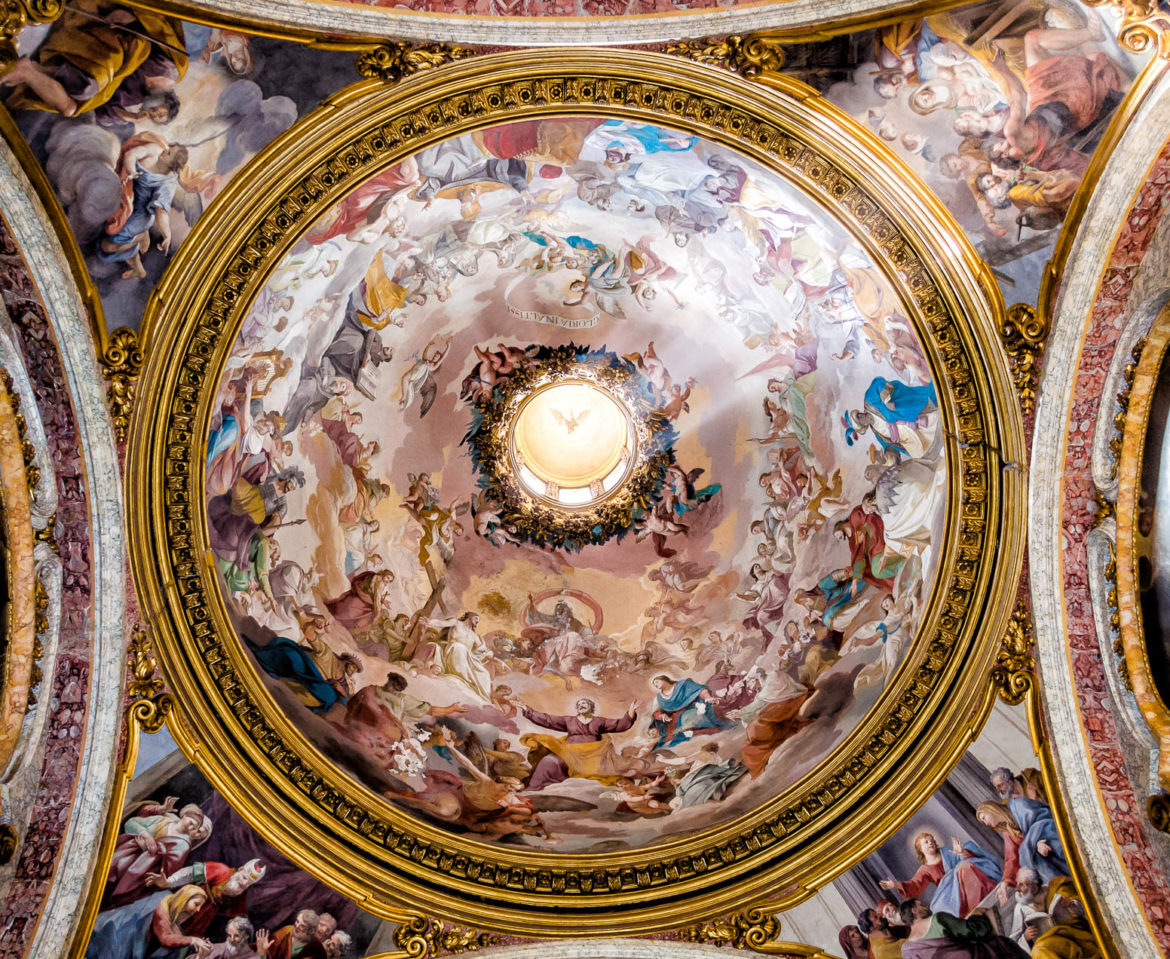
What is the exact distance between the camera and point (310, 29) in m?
9.18

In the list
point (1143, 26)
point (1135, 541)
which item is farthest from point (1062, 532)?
point (1143, 26)

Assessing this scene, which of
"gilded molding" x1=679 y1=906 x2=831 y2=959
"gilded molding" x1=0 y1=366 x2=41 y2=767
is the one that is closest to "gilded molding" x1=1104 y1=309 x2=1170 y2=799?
"gilded molding" x1=679 y1=906 x2=831 y2=959

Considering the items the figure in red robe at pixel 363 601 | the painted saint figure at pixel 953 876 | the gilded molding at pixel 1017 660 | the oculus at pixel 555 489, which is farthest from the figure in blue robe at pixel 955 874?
the figure in red robe at pixel 363 601

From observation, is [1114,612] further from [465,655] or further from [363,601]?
[363,601]

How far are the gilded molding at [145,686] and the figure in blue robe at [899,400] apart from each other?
7.55 metres

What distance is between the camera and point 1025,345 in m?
9.94

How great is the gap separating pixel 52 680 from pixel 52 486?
1.65 meters

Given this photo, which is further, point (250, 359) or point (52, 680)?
point (250, 359)

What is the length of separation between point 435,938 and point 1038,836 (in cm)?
578

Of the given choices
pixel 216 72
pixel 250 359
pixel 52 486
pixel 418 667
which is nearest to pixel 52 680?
pixel 52 486

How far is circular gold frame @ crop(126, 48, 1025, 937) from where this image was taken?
32.4 ft

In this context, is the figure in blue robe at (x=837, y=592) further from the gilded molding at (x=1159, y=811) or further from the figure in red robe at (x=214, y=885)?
the figure in red robe at (x=214, y=885)

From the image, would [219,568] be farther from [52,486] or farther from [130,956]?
[130,956]

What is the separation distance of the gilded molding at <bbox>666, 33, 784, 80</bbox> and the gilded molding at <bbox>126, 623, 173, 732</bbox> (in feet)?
23.0
